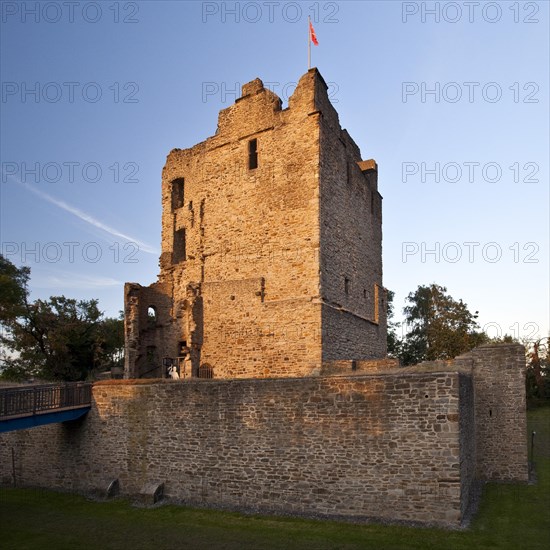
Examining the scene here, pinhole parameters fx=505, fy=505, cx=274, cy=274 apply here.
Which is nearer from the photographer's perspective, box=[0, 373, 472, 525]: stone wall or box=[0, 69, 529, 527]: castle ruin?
box=[0, 373, 472, 525]: stone wall

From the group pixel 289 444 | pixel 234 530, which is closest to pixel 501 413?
Result: pixel 289 444

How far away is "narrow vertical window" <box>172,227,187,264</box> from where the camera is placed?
23453mm

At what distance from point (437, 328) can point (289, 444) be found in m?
25.0

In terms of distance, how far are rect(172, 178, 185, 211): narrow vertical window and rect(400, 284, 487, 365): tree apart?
2058 cm

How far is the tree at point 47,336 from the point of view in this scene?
31.0 meters

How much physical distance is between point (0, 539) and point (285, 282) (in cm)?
1160

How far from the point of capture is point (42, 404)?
50.0ft

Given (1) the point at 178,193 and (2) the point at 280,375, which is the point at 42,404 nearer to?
(2) the point at 280,375

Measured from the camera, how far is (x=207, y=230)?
71.6ft

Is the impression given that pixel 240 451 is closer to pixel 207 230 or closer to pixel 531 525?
pixel 531 525

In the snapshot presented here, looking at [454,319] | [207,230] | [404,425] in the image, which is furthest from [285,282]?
[454,319]

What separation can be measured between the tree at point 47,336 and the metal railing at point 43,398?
16168 mm

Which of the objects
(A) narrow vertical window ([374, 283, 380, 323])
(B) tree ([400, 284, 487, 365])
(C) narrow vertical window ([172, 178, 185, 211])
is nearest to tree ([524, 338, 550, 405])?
(B) tree ([400, 284, 487, 365])

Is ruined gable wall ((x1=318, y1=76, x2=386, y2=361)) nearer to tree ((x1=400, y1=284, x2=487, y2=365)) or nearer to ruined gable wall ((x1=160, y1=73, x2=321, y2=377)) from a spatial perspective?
ruined gable wall ((x1=160, y1=73, x2=321, y2=377))
